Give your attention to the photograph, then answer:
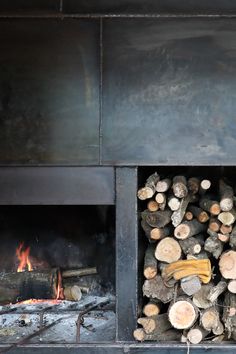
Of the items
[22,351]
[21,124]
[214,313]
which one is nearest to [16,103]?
[21,124]

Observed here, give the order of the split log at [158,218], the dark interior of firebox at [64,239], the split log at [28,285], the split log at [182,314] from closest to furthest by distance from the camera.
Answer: the split log at [182,314]
the split log at [158,218]
the split log at [28,285]
the dark interior of firebox at [64,239]

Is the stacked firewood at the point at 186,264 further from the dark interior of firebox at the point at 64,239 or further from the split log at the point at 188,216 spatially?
the dark interior of firebox at the point at 64,239

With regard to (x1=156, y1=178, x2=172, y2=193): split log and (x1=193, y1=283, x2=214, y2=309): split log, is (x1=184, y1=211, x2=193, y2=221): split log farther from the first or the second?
(x1=193, y1=283, x2=214, y2=309): split log

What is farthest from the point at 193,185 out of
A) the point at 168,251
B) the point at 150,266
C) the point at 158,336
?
the point at 158,336

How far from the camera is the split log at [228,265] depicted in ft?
8.27

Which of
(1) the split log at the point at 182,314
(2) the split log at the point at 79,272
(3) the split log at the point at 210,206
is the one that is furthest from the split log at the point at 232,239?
(2) the split log at the point at 79,272

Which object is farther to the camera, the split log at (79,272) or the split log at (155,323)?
the split log at (79,272)

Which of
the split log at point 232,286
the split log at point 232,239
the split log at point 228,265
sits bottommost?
the split log at point 232,286

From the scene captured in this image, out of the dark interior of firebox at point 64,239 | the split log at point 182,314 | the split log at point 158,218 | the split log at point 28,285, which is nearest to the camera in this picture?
the split log at point 182,314

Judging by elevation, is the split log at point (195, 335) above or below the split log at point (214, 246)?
below

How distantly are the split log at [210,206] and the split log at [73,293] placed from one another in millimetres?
990

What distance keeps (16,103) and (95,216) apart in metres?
0.97

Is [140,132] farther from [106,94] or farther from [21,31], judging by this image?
[21,31]

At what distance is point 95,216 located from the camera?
128 inches
